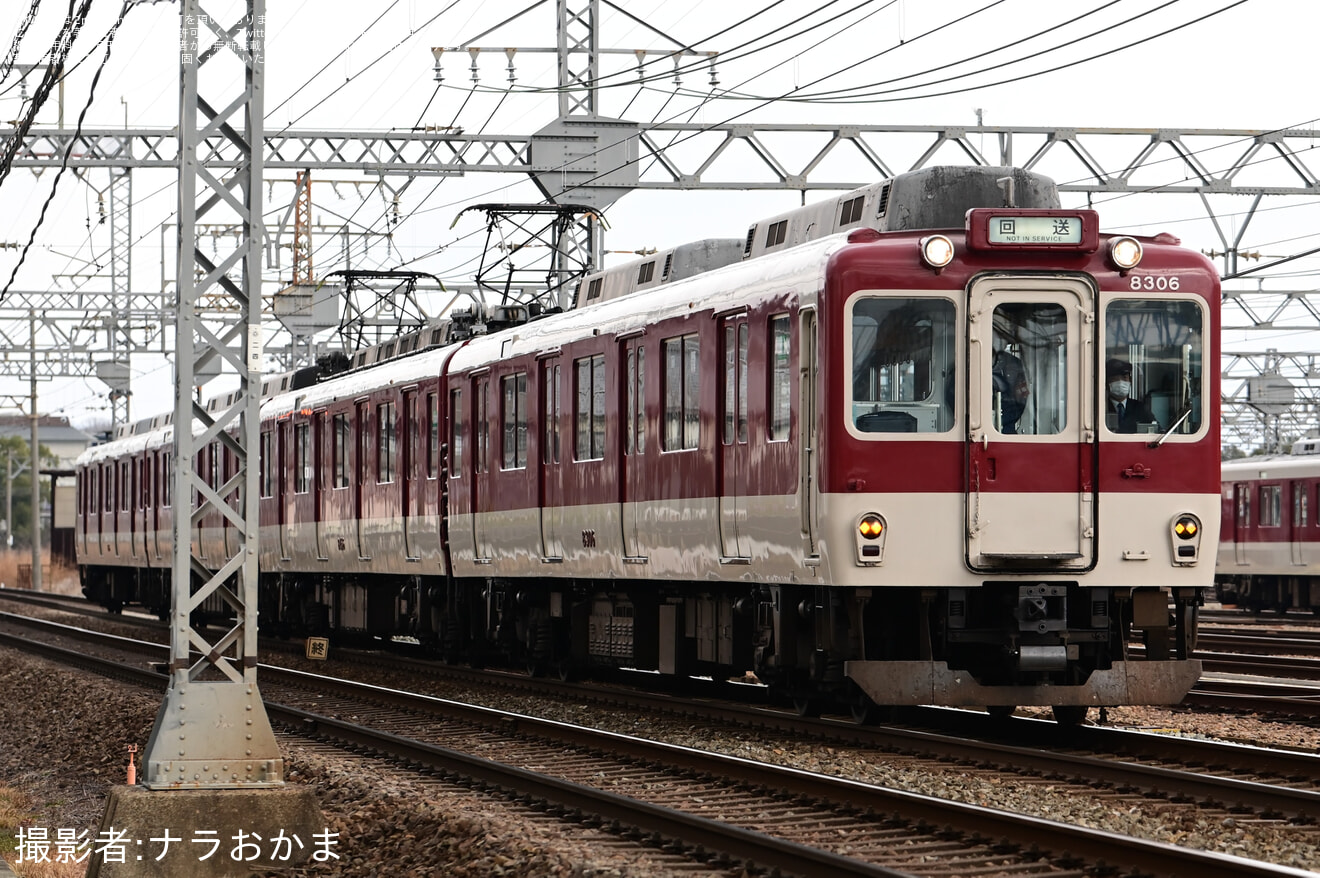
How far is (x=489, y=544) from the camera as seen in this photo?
19.2m

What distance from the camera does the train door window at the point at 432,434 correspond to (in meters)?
21.0

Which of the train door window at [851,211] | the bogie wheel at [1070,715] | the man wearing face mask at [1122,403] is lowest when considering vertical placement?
the bogie wheel at [1070,715]

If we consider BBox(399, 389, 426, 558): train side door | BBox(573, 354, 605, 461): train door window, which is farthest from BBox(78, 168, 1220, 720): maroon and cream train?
BBox(399, 389, 426, 558): train side door

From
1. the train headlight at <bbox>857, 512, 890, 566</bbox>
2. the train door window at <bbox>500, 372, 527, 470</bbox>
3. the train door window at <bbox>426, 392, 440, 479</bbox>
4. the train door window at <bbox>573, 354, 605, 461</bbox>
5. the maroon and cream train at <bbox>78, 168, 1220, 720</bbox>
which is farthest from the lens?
the train door window at <bbox>426, 392, 440, 479</bbox>

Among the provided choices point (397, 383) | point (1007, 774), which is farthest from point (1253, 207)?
point (1007, 774)

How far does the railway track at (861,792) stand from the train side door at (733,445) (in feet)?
5.73

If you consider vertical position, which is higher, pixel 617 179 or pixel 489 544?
pixel 617 179

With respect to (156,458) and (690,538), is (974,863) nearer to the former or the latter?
(690,538)

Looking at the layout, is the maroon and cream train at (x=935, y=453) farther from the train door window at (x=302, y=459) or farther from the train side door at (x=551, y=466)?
the train door window at (x=302, y=459)

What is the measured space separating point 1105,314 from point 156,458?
24796mm

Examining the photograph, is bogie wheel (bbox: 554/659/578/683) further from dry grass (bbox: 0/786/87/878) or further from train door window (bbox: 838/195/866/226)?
train door window (bbox: 838/195/866/226)

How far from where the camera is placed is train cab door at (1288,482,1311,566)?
3722 cm

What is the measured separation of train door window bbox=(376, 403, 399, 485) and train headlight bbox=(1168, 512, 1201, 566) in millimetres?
11549

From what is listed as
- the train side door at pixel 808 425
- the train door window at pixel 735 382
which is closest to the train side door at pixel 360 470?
the train door window at pixel 735 382
